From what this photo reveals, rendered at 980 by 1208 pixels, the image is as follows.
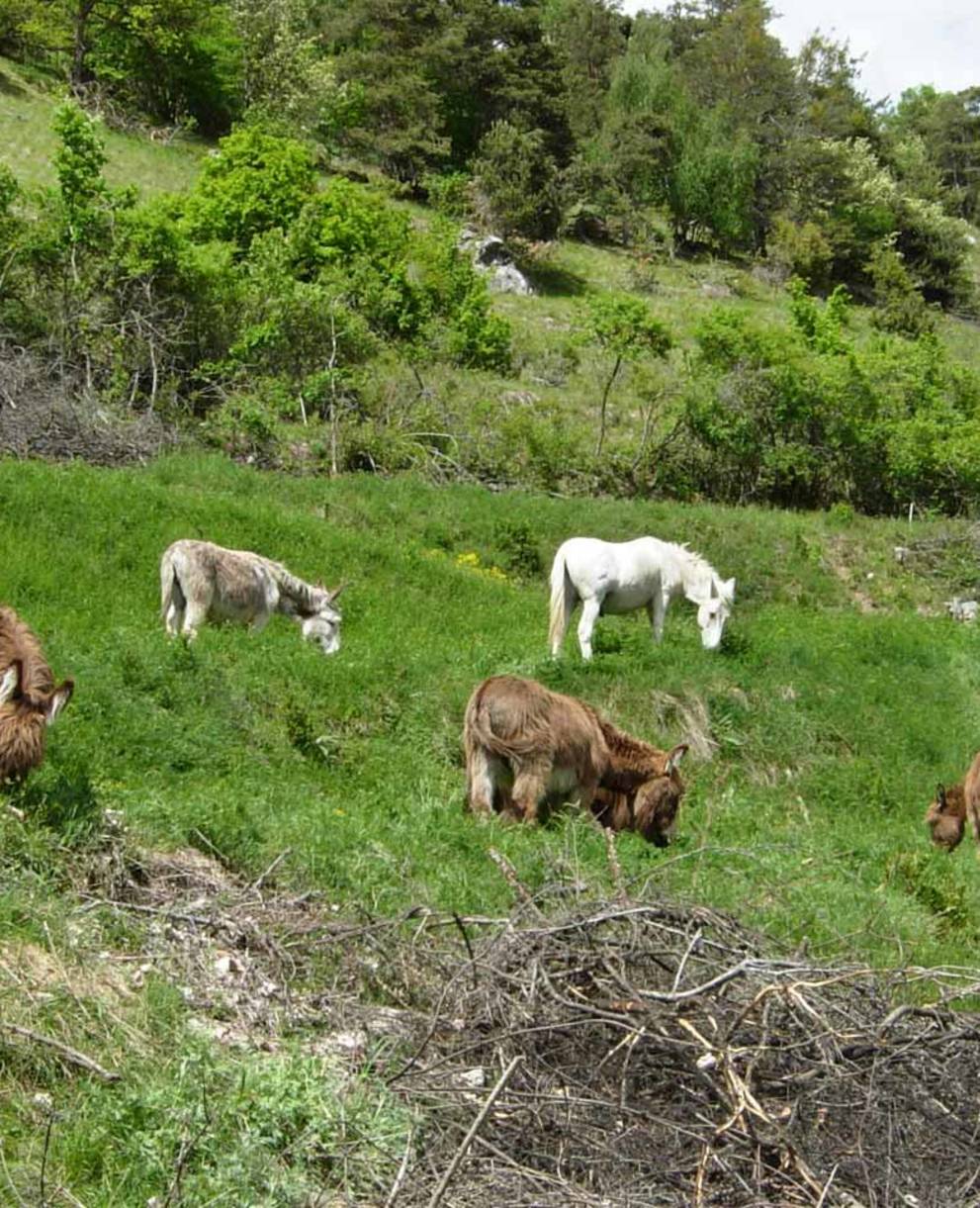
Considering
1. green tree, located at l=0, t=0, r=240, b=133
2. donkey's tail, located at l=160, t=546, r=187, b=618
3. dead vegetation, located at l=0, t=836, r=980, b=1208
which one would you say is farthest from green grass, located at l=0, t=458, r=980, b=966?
green tree, located at l=0, t=0, r=240, b=133

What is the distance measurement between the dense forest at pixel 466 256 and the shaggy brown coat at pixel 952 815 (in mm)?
17490

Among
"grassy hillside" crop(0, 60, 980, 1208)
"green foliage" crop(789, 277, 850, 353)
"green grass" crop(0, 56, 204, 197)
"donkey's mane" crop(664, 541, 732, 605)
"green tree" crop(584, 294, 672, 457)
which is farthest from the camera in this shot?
"green grass" crop(0, 56, 204, 197)

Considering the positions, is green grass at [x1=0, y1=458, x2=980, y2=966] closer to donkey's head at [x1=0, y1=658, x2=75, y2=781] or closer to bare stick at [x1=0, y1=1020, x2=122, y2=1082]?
donkey's head at [x1=0, y1=658, x2=75, y2=781]

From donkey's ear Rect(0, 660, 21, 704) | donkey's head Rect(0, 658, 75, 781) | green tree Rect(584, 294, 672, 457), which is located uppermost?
green tree Rect(584, 294, 672, 457)

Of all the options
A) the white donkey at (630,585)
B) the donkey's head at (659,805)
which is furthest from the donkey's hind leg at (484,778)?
the white donkey at (630,585)

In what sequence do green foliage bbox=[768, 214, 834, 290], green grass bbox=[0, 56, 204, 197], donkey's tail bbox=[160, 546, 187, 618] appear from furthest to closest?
green foliage bbox=[768, 214, 834, 290] → green grass bbox=[0, 56, 204, 197] → donkey's tail bbox=[160, 546, 187, 618]

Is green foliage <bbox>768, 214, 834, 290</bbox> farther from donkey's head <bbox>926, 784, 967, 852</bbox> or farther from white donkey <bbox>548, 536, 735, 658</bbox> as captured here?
donkey's head <bbox>926, 784, 967, 852</bbox>

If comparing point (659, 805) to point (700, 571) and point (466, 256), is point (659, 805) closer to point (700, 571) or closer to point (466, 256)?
point (700, 571)

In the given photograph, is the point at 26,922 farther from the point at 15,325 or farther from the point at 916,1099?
the point at 15,325

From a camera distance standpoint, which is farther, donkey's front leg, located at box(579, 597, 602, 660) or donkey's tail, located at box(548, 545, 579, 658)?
donkey's tail, located at box(548, 545, 579, 658)

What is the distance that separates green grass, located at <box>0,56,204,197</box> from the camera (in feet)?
162

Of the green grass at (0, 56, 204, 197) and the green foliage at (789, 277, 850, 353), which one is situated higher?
the green grass at (0, 56, 204, 197)

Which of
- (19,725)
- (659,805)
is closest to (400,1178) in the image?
(19,725)

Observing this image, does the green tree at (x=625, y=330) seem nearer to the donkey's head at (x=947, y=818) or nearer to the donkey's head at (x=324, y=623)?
the donkey's head at (x=324, y=623)
